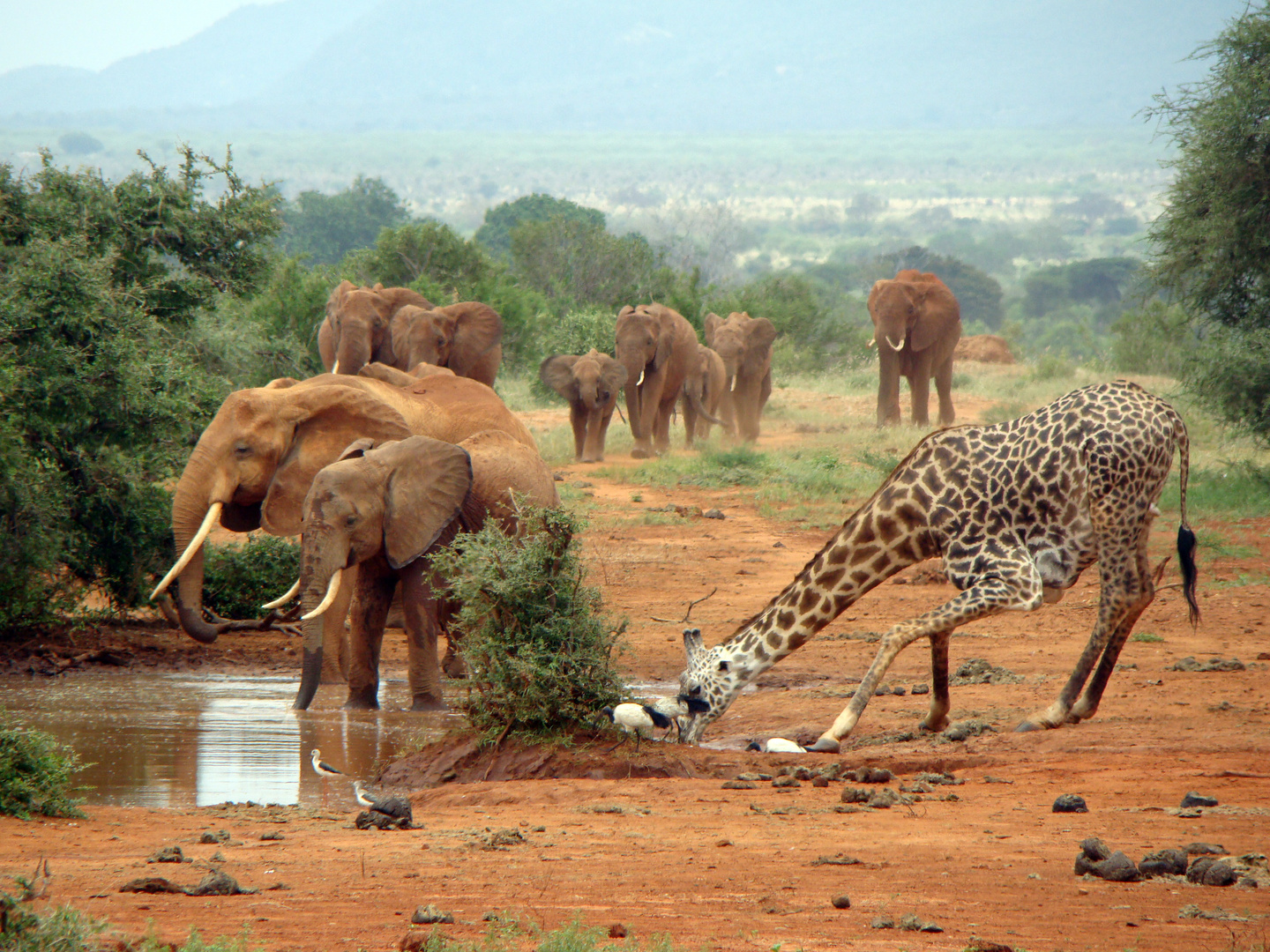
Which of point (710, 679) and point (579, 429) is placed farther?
point (579, 429)

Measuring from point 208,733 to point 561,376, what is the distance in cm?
1298

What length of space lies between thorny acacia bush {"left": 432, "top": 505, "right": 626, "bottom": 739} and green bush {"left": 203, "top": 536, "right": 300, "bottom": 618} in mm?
4840

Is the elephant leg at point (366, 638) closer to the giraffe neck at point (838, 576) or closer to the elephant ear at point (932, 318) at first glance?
the giraffe neck at point (838, 576)

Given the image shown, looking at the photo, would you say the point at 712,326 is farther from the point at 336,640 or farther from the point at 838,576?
the point at 838,576

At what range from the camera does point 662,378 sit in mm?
21797

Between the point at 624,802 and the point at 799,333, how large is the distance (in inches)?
1166

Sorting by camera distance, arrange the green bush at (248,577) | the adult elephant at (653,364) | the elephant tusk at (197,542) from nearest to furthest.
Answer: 1. the elephant tusk at (197,542)
2. the green bush at (248,577)
3. the adult elephant at (653,364)

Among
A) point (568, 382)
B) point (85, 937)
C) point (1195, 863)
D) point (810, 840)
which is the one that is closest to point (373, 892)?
point (85, 937)

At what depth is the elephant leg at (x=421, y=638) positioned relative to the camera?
857 centimetres

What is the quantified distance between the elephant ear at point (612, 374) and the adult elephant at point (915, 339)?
5479 mm

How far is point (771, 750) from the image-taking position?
721cm

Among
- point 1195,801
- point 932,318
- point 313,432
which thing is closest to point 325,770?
point 313,432

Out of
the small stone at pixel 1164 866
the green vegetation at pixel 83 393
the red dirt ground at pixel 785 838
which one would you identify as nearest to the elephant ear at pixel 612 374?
the green vegetation at pixel 83 393

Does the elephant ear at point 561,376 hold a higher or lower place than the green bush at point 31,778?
higher
